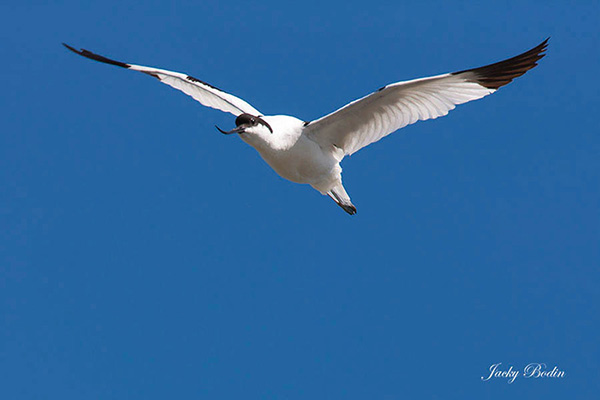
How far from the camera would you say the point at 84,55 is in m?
10.5

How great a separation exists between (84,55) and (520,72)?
6.03 metres

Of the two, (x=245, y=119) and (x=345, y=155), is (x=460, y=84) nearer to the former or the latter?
(x=345, y=155)

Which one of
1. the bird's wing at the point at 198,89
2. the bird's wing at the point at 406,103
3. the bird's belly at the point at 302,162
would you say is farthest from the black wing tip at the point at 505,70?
the bird's wing at the point at 198,89

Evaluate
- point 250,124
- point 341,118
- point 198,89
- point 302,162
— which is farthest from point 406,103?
point 198,89

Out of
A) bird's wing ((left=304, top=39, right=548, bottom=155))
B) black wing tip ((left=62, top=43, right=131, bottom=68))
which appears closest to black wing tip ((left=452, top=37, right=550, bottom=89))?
bird's wing ((left=304, top=39, right=548, bottom=155))

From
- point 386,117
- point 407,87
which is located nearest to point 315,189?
point 386,117

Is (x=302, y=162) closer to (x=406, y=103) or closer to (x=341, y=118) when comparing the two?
(x=341, y=118)

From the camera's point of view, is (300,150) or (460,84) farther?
(300,150)

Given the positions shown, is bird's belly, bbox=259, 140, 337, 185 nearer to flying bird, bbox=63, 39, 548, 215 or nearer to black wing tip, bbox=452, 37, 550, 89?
flying bird, bbox=63, 39, 548, 215

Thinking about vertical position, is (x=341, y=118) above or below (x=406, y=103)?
below

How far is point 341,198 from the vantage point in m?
11.2

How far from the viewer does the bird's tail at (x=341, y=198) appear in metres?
10.9

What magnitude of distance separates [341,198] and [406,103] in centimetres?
209

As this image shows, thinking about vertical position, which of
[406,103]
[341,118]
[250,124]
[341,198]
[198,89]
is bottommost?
[250,124]
